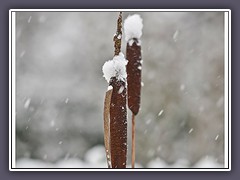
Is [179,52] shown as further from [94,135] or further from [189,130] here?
[94,135]

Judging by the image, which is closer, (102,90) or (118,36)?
(118,36)

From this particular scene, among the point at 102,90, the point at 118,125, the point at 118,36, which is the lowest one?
the point at 118,125

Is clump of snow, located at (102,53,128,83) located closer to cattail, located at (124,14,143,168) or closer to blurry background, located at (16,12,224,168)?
cattail, located at (124,14,143,168)

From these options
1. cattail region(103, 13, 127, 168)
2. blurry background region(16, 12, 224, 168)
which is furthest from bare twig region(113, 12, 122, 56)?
blurry background region(16, 12, 224, 168)

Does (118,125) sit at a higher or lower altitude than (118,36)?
lower

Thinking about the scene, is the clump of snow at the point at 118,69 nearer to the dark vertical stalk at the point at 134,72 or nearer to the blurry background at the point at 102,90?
the dark vertical stalk at the point at 134,72

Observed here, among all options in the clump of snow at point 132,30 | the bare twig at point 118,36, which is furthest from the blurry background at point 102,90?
the bare twig at point 118,36

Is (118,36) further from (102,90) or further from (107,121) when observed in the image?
(102,90)

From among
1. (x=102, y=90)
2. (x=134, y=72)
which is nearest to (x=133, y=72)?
(x=134, y=72)
